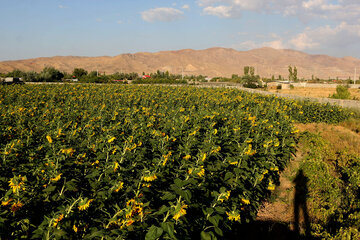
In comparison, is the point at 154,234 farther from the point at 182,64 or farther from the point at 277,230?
the point at 182,64

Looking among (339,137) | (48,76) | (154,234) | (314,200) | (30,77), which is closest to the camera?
(154,234)

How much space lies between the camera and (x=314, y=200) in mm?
6344

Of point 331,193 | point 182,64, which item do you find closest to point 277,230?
point 331,193

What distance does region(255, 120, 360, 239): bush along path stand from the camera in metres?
4.93

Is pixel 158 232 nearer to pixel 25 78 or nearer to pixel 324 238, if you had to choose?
pixel 324 238

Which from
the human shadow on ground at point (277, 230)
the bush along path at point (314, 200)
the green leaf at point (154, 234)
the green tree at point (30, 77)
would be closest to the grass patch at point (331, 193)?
the bush along path at point (314, 200)

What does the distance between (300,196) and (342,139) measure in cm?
610

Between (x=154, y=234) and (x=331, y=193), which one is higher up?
(x=154, y=234)

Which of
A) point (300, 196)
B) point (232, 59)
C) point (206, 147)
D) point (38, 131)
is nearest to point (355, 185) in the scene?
point (300, 196)

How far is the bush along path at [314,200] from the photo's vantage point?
4927 millimetres

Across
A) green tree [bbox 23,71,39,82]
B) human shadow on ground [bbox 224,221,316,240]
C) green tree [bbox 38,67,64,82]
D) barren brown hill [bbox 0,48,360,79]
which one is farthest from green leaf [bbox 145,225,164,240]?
barren brown hill [bbox 0,48,360,79]

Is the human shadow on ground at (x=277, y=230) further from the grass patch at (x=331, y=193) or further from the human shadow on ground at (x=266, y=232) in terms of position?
the grass patch at (x=331, y=193)

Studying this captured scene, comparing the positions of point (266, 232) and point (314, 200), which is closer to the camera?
point (266, 232)

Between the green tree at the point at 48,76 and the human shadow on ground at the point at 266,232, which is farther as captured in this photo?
the green tree at the point at 48,76
